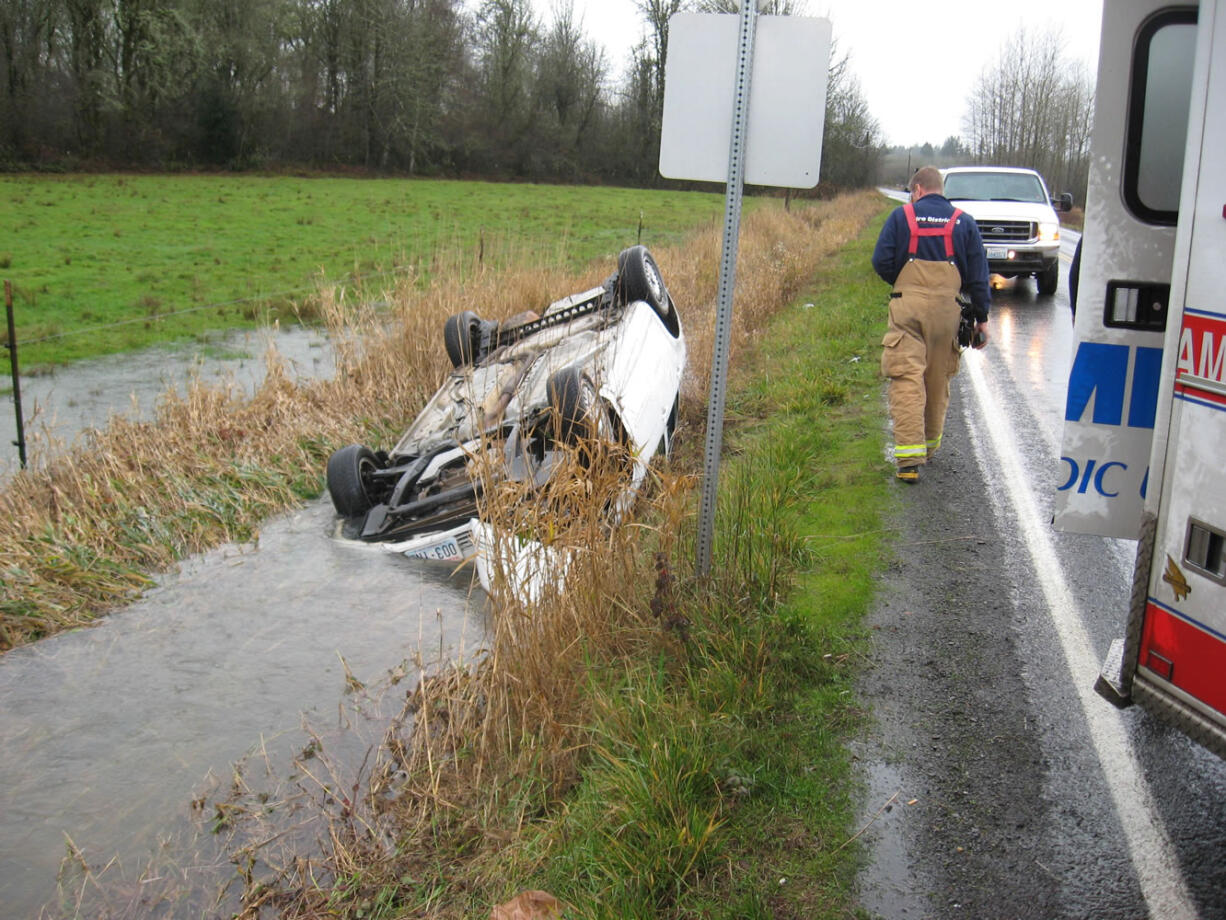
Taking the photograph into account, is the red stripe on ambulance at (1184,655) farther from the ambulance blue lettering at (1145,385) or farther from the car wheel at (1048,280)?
the car wheel at (1048,280)

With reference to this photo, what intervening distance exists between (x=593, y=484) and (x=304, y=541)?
375 centimetres

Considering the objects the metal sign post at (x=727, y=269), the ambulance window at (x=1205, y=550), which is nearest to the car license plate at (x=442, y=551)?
the metal sign post at (x=727, y=269)

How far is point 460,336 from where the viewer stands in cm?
844

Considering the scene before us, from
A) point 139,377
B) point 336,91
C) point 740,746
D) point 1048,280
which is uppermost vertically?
point 336,91

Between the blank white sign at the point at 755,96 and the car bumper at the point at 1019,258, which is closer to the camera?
the blank white sign at the point at 755,96

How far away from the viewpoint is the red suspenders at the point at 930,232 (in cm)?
649

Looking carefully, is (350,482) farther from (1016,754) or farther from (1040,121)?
(1040,121)

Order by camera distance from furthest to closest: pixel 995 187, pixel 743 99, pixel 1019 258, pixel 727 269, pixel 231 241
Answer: pixel 231 241, pixel 995 187, pixel 1019 258, pixel 727 269, pixel 743 99

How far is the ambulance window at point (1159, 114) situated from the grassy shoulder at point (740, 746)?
6.69 feet

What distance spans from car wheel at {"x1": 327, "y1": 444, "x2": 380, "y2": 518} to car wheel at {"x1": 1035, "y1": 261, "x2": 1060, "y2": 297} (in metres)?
11.8

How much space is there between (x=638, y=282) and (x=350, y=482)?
2613 mm

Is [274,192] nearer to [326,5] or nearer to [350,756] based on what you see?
[326,5]

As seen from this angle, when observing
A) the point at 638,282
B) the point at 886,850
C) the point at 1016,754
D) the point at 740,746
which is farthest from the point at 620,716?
the point at 638,282

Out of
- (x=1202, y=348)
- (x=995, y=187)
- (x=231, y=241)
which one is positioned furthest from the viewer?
(x=231, y=241)
